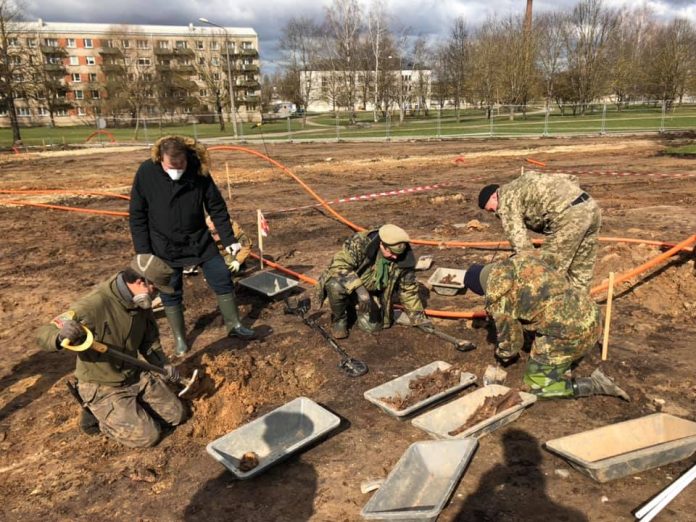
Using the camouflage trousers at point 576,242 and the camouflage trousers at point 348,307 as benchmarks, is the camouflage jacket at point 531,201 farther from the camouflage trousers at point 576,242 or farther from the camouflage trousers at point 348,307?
the camouflage trousers at point 348,307

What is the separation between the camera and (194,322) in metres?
6.41

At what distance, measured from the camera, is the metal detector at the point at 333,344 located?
16.2ft

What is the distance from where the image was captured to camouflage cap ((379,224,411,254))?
5186 mm

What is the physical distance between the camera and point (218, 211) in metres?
5.50

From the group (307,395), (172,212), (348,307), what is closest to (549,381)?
(307,395)

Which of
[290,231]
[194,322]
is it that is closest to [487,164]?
[290,231]

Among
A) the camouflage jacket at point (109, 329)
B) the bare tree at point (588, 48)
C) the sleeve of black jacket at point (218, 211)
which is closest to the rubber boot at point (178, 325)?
the sleeve of black jacket at point (218, 211)

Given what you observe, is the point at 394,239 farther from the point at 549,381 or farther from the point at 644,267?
the point at 644,267

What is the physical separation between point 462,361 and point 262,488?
2.49 m

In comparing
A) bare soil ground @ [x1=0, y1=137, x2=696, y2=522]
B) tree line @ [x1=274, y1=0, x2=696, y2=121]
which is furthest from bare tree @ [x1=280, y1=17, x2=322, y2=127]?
bare soil ground @ [x1=0, y1=137, x2=696, y2=522]

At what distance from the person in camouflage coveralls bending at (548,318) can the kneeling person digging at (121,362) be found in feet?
9.15

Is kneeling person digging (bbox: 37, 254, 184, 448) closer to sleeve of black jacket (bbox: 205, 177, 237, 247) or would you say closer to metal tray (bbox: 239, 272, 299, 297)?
sleeve of black jacket (bbox: 205, 177, 237, 247)

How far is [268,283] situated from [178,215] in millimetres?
2340

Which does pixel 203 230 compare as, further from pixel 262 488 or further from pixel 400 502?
pixel 400 502
